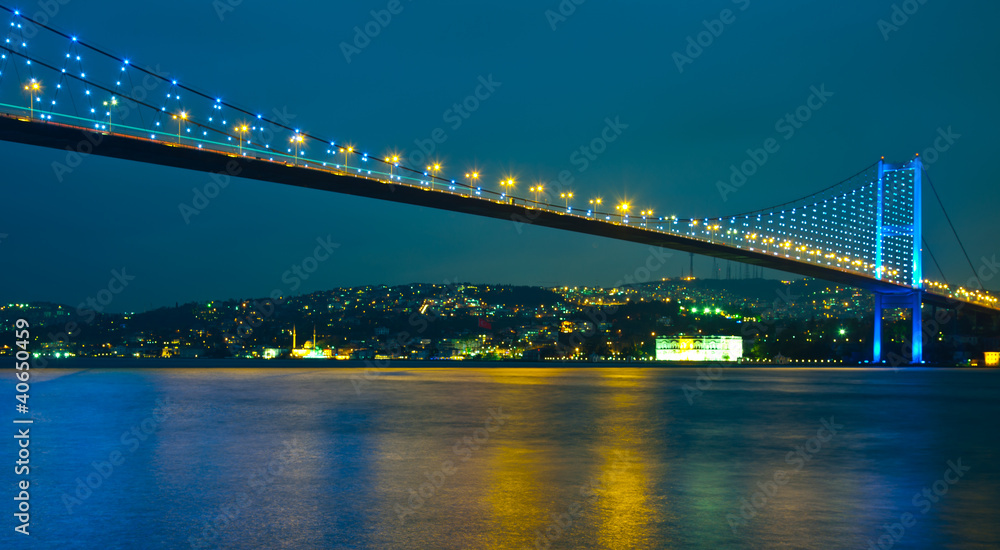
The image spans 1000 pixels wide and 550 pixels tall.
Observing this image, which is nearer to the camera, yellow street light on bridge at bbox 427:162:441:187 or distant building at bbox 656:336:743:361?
yellow street light on bridge at bbox 427:162:441:187

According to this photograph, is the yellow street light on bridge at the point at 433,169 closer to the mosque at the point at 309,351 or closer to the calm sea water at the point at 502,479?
the calm sea water at the point at 502,479

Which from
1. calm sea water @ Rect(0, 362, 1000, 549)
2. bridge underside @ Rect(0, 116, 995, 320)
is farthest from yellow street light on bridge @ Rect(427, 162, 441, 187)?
calm sea water @ Rect(0, 362, 1000, 549)

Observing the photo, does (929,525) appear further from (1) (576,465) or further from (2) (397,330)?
(2) (397,330)

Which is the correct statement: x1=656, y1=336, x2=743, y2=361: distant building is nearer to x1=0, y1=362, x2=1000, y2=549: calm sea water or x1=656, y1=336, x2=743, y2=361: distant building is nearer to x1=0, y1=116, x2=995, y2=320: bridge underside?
x1=0, y1=116, x2=995, y2=320: bridge underside

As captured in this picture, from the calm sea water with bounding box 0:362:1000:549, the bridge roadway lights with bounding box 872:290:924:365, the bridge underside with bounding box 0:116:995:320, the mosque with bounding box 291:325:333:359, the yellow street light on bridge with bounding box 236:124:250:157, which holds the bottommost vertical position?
the mosque with bounding box 291:325:333:359

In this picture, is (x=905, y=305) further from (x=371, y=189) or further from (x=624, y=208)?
(x=371, y=189)

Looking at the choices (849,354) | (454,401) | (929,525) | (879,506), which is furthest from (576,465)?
(849,354)
